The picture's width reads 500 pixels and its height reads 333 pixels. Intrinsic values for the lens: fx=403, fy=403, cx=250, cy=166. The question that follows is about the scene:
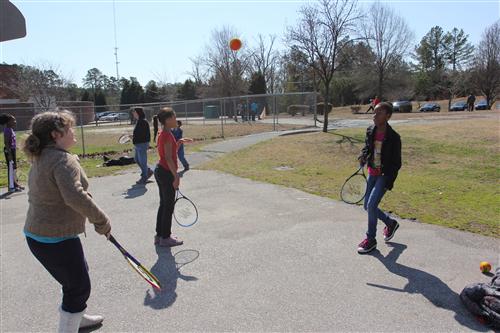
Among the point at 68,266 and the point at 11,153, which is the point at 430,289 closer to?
the point at 68,266

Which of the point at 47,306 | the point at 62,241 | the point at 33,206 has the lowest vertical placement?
the point at 47,306

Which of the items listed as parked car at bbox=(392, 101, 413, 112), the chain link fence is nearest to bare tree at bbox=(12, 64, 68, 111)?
the chain link fence

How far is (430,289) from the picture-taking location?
13.5 feet

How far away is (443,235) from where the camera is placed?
5660mm

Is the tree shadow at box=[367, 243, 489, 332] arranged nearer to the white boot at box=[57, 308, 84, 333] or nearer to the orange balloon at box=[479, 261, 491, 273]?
the orange balloon at box=[479, 261, 491, 273]

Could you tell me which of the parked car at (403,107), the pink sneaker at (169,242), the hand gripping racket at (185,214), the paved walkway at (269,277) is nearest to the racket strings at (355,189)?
the paved walkway at (269,277)

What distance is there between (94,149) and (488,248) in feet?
55.6

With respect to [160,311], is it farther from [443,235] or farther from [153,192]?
[153,192]

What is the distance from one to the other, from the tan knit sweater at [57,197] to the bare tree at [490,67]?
59.7 meters

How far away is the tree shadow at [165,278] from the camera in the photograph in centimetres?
407

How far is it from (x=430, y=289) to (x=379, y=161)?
5.74 feet

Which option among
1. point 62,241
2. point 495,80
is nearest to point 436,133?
point 62,241

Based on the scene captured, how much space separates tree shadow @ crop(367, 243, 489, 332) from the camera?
360 centimetres

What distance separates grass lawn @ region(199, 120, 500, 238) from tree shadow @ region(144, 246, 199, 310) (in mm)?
3863
